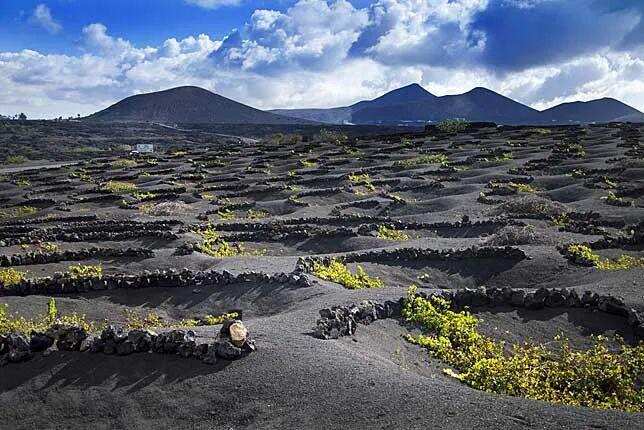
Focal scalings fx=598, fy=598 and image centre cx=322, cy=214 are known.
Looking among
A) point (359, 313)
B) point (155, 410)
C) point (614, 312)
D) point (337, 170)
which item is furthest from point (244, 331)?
point (337, 170)

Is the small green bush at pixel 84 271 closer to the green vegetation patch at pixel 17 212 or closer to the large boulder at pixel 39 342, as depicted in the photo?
the large boulder at pixel 39 342

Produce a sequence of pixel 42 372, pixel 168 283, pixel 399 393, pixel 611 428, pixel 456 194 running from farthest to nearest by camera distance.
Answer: pixel 456 194 < pixel 168 283 < pixel 42 372 < pixel 399 393 < pixel 611 428

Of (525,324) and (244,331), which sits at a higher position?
(244,331)

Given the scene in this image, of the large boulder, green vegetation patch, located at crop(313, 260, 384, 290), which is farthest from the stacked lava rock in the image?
the large boulder

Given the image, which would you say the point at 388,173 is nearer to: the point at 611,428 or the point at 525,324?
the point at 525,324

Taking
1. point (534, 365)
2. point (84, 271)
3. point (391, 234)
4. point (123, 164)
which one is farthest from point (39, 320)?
point (123, 164)

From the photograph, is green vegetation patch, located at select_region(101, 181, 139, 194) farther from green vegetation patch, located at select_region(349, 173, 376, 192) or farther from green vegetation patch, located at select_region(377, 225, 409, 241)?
green vegetation patch, located at select_region(377, 225, 409, 241)

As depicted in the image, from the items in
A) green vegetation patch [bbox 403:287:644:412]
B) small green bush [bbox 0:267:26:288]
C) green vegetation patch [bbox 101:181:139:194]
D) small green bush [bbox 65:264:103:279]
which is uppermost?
green vegetation patch [bbox 101:181:139:194]

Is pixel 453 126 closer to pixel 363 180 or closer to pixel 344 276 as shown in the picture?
pixel 363 180
